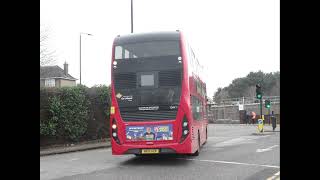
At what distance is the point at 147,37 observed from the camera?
13633 millimetres

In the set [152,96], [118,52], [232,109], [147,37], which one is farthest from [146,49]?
[232,109]

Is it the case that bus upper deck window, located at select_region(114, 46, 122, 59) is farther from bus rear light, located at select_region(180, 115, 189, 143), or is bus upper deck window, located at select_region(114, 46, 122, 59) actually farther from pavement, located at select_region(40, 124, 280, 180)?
pavement, located at select_region(40, 124, 280, 180)

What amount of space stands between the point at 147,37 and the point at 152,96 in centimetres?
187

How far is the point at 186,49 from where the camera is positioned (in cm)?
1359

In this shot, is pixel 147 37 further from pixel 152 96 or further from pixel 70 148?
pixel 70 148

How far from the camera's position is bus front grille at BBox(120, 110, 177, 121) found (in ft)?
43.3

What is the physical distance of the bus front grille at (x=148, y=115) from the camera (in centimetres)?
1319

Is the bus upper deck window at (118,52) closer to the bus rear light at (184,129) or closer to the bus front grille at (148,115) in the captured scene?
the bus front grille at (148,115)

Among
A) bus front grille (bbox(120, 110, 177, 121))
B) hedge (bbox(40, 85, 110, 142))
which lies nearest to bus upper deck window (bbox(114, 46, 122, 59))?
bus front grille (bbox(120, 110, 177, 121))

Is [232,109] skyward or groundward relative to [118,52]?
groundward
